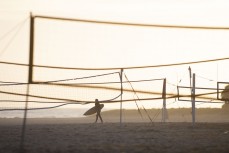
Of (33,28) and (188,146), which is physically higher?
(33,28)

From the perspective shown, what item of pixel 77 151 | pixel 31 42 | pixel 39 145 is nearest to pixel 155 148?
pixel 77 151

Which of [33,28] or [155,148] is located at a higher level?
[33,28]

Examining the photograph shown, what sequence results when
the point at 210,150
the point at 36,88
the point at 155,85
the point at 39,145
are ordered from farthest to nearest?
the point at 155,85 < the point at 36,88 < the point at 39,145 < the point at 210,150

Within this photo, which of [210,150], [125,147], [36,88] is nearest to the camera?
[210,150]

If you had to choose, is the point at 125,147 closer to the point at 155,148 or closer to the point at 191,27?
the point at 155,148

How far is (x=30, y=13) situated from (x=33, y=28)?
0.99 ft

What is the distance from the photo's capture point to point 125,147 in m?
8.03

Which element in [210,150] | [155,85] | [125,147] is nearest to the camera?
[210,150]

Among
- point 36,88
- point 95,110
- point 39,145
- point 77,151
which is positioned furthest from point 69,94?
point 77,151

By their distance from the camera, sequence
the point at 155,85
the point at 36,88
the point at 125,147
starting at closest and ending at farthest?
the point at 125,147
the point at 36,88
the point at 155,85

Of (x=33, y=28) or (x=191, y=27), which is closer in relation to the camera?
(x=33, y=28)

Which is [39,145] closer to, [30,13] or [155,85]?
[30,13]

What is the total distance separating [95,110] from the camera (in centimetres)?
2406

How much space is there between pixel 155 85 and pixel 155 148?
15535mm
